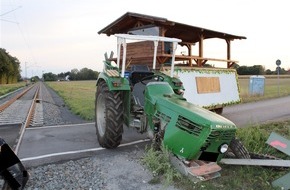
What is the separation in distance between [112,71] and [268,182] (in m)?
3.86

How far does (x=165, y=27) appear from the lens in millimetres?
13531

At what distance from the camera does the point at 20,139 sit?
318 inches

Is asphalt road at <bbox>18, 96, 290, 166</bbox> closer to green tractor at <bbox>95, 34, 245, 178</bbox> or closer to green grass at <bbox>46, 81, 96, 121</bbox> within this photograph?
green tractor at <bbox>95, 34, 245, 178</bbox>

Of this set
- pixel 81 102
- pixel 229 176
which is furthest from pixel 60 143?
pixel 81 102

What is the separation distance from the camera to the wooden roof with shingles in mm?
13342

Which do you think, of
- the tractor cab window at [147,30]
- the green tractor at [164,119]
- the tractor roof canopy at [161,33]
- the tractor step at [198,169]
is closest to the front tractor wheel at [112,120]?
the green tractor at [164,119]

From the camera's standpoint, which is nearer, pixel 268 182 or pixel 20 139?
pixel 268 182

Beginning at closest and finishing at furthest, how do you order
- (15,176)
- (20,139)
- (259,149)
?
(15,176) → (259,149) → (20,139)

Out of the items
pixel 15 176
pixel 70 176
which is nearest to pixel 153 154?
pixel 70 176

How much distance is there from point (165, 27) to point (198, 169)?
9.53 metres

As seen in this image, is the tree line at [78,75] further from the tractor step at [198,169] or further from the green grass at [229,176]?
the tractor step at [198,169]

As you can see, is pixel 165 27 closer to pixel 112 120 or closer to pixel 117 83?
pixel 117 83

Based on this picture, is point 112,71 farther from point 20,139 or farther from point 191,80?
point 191,80

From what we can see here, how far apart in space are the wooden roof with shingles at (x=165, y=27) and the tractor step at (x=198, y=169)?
867cm
